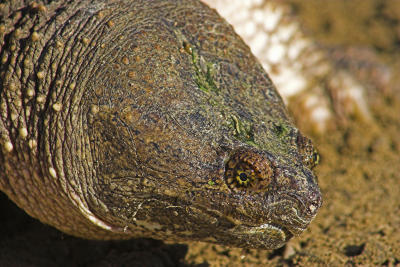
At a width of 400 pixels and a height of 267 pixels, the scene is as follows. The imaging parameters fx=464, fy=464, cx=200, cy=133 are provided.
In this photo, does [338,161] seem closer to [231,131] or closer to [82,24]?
[231,131]

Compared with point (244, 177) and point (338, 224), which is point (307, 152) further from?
point (338, 224)

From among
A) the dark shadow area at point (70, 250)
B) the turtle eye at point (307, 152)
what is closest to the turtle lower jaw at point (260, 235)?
the turtle eye at point (307, 152)

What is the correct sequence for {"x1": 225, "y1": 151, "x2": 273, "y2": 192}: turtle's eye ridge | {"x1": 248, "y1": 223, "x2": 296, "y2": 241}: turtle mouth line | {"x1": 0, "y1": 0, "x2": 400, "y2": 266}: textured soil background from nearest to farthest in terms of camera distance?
1. {"x1": 225, "y1": 151, "x2": 273, "y2": 192}: turtle's eye ridge
2. {"x1": 248, "y1": 223, "x2": 296, "y2": 241}: turtle mouth line
3. {"x1": 0, "y1": 0, "x2": 400, "y2": 266}: textured soil background

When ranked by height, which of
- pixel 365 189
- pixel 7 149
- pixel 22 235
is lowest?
pixel 22 235

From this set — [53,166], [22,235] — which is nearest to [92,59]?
[53,166]

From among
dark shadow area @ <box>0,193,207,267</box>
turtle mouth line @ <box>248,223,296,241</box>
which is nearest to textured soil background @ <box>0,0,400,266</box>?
dark shadow area @ <box>0,193,207,267</box>

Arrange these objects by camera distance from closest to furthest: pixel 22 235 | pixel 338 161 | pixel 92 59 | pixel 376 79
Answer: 1. pixel 92 59
2. pixel 22 235
3. pixel 338 161
4. pixel 376 79

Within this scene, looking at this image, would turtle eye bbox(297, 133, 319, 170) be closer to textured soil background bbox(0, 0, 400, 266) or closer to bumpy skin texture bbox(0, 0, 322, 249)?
bumpy skin texture bbox(0, 0, 322, 249)
